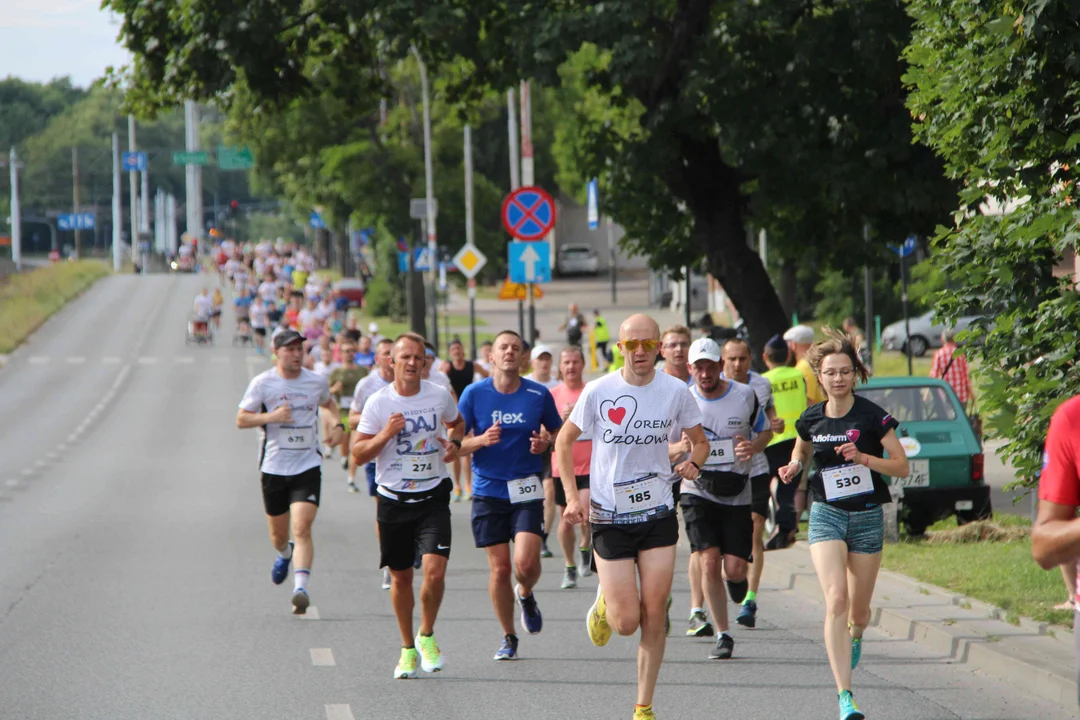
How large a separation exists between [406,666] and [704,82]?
9115mm

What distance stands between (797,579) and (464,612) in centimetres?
261

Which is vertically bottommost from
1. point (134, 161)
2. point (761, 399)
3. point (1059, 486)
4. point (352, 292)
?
point (352, 292)

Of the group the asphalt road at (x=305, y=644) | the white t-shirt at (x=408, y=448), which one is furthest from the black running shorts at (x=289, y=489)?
the white t-shirt at (x=408, y=448)

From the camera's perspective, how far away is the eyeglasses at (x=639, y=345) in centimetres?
736

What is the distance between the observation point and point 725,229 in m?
18.2

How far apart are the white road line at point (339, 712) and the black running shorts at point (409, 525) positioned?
1.21 metres

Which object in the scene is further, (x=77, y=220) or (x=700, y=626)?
(x=77, y=220)

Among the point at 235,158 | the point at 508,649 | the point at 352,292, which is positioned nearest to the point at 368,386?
the point at 508,649

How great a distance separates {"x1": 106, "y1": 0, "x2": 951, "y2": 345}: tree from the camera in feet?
52.7

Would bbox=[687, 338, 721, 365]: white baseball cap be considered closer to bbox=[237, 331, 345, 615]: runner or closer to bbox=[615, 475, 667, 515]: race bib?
bbox=[615, 475, 667, 515]: race bib

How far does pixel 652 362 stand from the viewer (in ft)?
24.4

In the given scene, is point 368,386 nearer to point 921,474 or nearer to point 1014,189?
point 921,474

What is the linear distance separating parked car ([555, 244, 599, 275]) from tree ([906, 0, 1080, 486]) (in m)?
67.2

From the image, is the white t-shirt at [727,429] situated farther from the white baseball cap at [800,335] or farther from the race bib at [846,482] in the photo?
the white baseball cap at [800,335]
